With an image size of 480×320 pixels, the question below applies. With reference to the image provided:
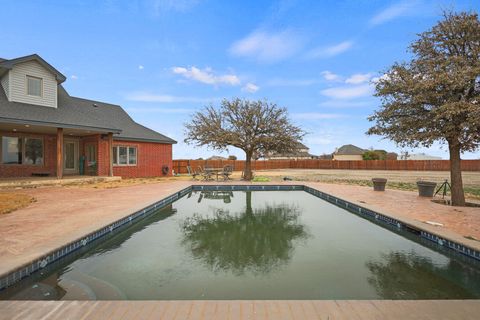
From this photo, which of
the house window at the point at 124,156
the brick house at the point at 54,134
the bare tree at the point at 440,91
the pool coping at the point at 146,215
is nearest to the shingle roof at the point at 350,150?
the brick house at the point at 54,134

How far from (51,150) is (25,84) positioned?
340 centimetres

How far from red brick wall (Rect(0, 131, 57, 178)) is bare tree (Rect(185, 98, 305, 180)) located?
7.11m

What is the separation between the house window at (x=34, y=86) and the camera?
42.9 ft

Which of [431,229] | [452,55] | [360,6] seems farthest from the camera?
[360,6]

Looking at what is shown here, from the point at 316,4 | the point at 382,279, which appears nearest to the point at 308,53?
the point at 316,4

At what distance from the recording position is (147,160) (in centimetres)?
1794

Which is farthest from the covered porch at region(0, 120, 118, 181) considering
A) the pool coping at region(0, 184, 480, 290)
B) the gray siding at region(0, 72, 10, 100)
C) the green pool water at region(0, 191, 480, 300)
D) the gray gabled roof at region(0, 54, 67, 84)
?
the green pool water at region(0, 191, 480, 300)

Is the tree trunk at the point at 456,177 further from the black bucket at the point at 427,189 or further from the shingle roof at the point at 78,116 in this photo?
the shingle roof at the point at 78,116

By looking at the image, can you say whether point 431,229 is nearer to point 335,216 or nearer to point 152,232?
point 335,216

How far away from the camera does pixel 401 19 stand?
442 inches

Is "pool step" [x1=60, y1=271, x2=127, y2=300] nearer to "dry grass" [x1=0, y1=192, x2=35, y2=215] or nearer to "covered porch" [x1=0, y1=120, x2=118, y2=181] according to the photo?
"dry grass" [x1=0, y1=192, x2=35, y2=215]

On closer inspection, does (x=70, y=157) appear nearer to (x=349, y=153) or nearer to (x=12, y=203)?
(x=12, y=203)

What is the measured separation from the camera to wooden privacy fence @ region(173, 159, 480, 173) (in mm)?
29867

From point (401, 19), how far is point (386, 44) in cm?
198
